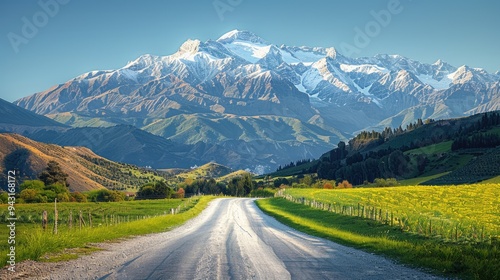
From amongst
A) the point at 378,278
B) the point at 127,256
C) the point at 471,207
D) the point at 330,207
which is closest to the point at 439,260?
the point at 378,278

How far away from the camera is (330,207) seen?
62812 mm

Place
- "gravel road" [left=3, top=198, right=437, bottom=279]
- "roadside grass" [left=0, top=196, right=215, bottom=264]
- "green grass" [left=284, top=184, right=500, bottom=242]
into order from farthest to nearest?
"green grass" [left=284, top=184, right=500, bottom=242]
"roadside grass" [left=0, top=196, right=215, bottom=264]
"gravel road" [left=3, top=198, right=437, bottom=279]

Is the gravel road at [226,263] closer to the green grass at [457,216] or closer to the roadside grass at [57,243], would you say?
the roadside grass at [57,243]

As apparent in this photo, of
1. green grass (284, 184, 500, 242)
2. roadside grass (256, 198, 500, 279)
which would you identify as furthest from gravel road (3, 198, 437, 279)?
green grass (284, 184, 500, 242)

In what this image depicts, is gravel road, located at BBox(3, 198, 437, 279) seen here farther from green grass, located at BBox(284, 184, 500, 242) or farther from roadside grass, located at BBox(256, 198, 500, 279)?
green grass, located at BBox(284, 184, 500, 242)

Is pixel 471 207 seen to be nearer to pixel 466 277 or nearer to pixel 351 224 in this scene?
pixel 351 224

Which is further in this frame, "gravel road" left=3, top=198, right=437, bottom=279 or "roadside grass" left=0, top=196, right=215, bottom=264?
"roadside grass" left=0, top=196, right=215, bottom=264

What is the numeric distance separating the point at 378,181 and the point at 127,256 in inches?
5329

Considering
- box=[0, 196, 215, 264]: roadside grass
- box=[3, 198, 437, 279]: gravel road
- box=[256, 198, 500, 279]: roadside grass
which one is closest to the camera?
box=[3, 198, 437, 279]: gravel road


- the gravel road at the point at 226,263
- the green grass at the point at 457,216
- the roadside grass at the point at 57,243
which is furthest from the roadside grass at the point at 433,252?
the roadside grass at the point at 57,243

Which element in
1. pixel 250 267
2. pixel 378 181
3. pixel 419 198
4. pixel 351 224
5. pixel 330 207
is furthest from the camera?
pixel 378 181

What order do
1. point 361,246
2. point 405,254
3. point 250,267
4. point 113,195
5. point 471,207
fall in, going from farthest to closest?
point 113,195 < point 471,207 < point 361,246 < point 405,254 < point 250,267

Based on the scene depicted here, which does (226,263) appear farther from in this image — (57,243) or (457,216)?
(457,216)

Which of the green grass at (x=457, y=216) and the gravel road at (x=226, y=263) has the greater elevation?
the green grass at (x=457, y=216)
